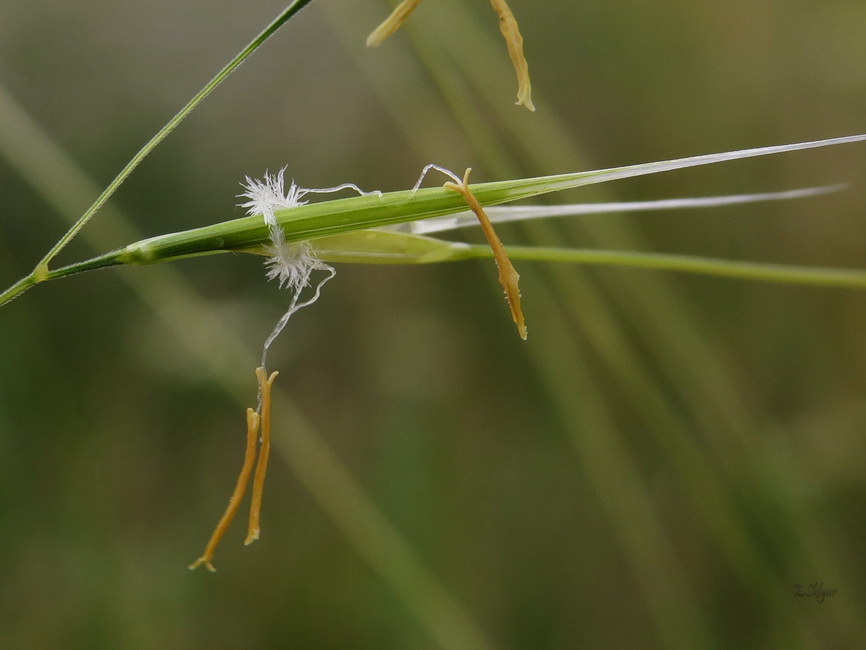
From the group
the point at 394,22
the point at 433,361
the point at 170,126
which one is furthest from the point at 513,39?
the point at 433,361

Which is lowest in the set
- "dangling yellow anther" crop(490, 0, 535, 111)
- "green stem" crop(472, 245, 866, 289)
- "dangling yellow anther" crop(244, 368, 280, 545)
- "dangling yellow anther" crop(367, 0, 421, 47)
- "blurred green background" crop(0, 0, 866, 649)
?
"dangling yellow anther" crop(244, 368, 280, 545)

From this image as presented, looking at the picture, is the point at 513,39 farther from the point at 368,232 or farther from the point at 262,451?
the point at 262,451

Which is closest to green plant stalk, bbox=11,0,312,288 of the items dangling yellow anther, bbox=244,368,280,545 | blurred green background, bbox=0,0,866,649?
dangling yellow anther, bbox=244,368,280,545

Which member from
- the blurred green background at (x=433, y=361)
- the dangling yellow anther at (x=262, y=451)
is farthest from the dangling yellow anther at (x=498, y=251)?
the blurred green background at (x=433, y=361)

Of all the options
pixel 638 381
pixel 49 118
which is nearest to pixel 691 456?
pixel 638 381

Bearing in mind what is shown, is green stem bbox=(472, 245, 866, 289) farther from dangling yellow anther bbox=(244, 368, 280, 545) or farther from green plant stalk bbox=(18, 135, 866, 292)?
dangling yellow anther bbox=(244, 368, 280, 545)

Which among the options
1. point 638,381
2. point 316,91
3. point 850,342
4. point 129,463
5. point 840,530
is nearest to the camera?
point 638,381

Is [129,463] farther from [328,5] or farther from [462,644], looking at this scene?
[328,5]

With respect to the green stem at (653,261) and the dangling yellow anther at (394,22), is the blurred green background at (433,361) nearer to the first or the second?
the green stem at (653,261)
